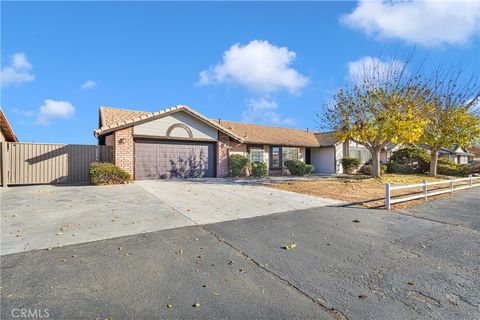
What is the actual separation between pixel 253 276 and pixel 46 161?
1402 cm

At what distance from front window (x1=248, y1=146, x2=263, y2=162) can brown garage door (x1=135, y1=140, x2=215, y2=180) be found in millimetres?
4188

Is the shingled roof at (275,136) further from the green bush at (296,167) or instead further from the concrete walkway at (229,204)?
the concrete walkway at (229,204)

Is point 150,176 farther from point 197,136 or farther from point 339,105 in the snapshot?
point 339,105

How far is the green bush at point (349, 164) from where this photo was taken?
77.4ft

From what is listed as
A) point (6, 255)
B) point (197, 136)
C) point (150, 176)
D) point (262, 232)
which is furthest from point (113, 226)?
point (197, 136)

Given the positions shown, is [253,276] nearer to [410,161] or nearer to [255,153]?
[255,153]

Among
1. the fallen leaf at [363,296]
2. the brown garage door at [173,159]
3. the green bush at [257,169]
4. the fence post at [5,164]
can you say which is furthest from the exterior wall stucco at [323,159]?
the fence post at [5,164]

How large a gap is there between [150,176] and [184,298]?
42.5ft

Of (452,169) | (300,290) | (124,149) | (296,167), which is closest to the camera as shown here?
(300,290)

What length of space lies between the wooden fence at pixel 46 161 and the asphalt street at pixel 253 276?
36.4ft

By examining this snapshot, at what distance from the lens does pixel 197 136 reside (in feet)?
54.2

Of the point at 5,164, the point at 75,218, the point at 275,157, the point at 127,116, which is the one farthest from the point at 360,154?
the point at 5,164

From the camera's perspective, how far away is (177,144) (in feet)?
Answer: 52.7

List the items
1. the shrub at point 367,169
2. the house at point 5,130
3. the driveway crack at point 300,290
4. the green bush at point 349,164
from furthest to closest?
1. the green bush at point 349,164
2. the shrub at point 367,169
3. the house at point 5,130
4. the driveway crack at point 300,290
